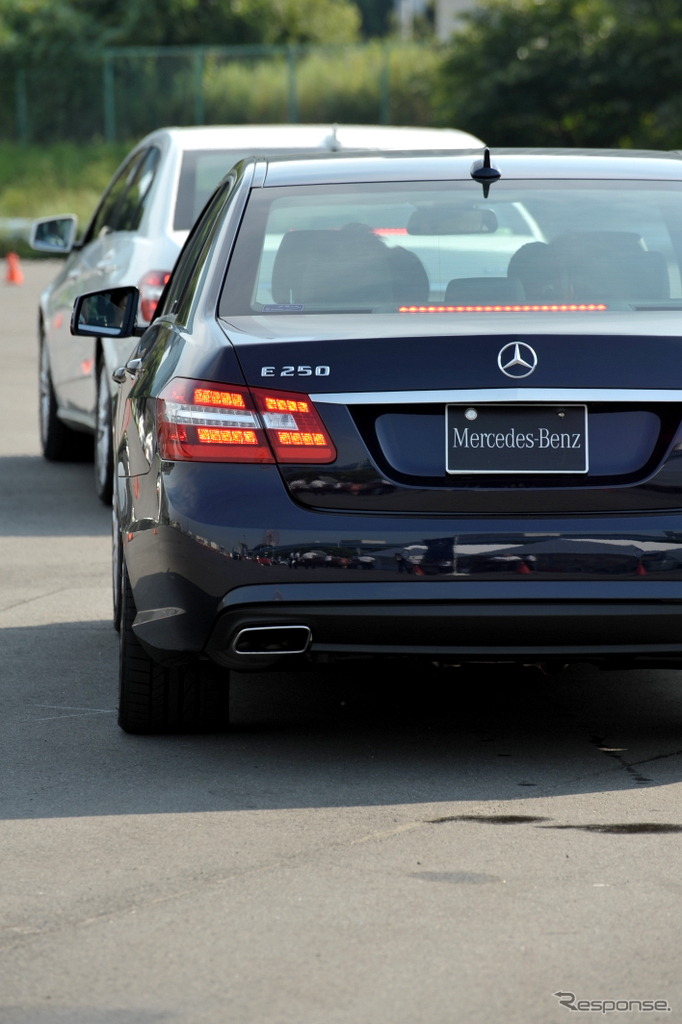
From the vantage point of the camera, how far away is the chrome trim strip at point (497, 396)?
461 centimetres

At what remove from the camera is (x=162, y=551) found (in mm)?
4875

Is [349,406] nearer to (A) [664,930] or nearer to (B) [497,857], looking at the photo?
(B) [497,857]

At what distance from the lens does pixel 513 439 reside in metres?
4.64

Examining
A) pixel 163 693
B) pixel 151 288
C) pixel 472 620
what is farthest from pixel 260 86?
pixel 472 620

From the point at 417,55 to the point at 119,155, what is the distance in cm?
677

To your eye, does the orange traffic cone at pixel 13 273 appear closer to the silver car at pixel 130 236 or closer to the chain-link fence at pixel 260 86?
the silver car at pixel 130 236

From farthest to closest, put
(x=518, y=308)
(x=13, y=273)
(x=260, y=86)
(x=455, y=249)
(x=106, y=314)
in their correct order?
(x=260, y=86) < (x=13, y=273) < (x=106, y=314) < (x=455, y=249) < (x=518, y=308)

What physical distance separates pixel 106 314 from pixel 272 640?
87.6 inches

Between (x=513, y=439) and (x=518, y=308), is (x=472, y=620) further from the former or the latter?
(x=518, y=308)

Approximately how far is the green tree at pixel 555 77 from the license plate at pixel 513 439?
30.1m

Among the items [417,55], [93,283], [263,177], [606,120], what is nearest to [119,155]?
[417,55]

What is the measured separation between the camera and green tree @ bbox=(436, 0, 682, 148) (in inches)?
1341

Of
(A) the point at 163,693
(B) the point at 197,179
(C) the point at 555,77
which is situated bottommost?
(C) the point at 555,77

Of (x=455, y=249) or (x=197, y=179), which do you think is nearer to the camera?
(x=455, y=249)
